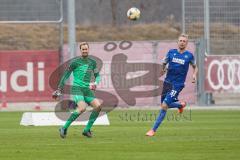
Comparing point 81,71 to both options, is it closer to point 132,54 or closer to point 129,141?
point 129,141

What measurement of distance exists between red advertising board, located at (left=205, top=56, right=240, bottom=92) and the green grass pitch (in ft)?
29.4

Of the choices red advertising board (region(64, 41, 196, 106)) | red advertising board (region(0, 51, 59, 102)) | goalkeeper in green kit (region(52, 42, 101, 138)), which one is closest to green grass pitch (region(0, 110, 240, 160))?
goalkeeper in green kit (region(52, 42, 101, 138))

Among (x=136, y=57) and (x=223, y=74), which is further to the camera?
(x=223, y=74)

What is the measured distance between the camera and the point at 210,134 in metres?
19.9

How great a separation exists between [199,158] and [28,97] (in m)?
21.2

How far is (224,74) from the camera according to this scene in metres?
35.2

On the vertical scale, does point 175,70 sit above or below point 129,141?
above

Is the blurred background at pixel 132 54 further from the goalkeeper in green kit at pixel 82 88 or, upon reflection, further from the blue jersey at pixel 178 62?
the goalkeeper in green kit at pixel 82 88

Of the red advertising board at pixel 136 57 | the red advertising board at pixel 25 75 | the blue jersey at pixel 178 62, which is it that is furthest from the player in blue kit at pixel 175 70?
the red advertising board at pixel 25 75

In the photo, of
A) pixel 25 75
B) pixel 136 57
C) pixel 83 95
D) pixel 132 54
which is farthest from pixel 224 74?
pixel 83 95

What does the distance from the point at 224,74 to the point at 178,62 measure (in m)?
15.3

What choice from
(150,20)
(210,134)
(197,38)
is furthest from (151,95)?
(150,20)

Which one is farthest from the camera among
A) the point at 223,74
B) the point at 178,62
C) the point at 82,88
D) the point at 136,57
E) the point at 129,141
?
the point at 223,74

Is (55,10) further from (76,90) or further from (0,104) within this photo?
(76,90)
